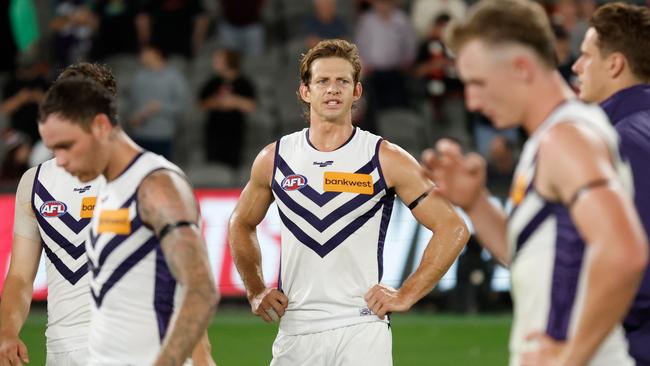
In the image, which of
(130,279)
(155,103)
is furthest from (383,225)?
(155,103)

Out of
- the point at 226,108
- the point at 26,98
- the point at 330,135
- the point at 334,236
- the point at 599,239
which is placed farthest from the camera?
the point at 26,98

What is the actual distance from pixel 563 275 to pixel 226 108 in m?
12.9

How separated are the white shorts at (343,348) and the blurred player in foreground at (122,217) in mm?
1732

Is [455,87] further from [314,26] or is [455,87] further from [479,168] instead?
[479,168]

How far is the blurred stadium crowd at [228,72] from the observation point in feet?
55.1

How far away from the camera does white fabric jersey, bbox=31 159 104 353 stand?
6562mm

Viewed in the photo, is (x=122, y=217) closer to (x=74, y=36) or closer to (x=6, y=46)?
(x=74, y=36)

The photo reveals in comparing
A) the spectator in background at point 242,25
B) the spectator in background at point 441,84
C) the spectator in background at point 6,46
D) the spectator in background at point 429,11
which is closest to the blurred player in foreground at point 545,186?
the spectator in background at point 441,84

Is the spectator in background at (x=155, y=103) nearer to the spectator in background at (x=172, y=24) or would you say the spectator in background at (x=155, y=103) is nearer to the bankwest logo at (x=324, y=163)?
the spectator in background at (x=172, y=24)

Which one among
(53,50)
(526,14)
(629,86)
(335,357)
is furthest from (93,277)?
(53,50)

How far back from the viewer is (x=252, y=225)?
7426 millimetres

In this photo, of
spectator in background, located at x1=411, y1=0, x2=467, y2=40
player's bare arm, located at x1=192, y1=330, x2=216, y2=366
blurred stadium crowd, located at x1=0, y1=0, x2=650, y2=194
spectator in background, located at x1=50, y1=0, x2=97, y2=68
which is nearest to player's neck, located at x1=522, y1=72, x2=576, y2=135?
player's bare arm, located at x1=192, y1=330, x2=216, y2=366

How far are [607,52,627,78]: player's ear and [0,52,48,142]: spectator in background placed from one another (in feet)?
40.8

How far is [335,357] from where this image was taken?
6.80 m
